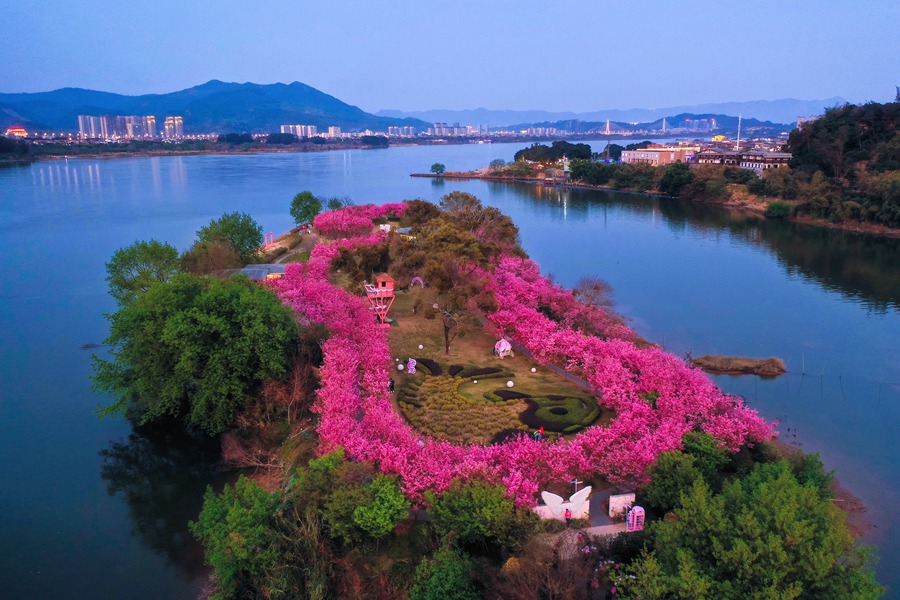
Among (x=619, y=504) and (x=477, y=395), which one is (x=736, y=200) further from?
(x=619, y=504)

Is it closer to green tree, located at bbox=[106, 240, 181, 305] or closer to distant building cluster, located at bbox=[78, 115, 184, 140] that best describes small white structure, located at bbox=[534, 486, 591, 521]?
green tree, located at bbox=[106, 240, 181, 305]

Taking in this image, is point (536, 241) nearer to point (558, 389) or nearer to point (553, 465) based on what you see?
point (558, 389)

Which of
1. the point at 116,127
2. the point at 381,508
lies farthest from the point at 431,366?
the point at 116,127

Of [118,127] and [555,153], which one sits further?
[118,127]

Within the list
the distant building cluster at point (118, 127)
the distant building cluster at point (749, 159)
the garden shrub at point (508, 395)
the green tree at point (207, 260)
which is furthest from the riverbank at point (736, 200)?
the distant building cluster at point (118, 127)

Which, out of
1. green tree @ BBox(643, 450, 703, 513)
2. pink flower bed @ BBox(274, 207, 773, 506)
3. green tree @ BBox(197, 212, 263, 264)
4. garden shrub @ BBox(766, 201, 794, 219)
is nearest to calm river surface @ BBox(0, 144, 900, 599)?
garden shrub @ BBox(766, 201, 794, 219)

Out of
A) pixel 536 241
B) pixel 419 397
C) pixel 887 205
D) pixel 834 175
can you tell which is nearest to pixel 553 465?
pixel 419 397

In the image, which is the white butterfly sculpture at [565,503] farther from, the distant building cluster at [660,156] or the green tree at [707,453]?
the distant building cluster at [660,156]
